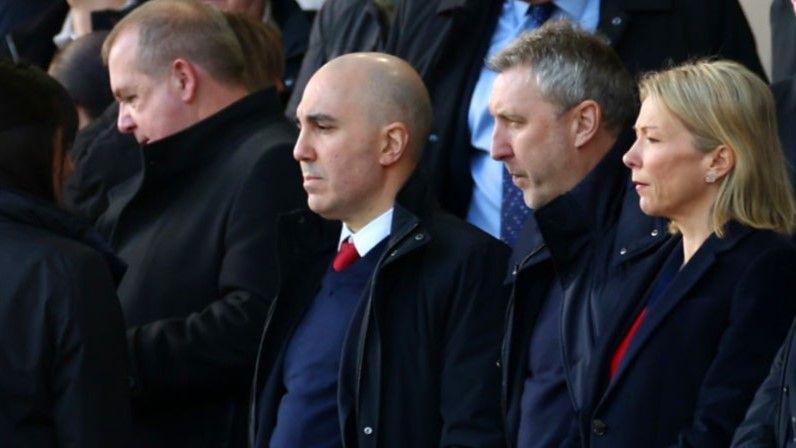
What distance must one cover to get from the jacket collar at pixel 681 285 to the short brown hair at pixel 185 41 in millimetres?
2107

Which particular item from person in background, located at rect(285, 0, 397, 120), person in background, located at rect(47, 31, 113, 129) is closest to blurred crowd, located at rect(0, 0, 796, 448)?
person in background, located at rect(285, 0, 397, 120)

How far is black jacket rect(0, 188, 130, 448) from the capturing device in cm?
531

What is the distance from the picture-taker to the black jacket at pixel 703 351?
15.9ft

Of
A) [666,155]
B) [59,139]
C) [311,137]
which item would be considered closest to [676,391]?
[666,155]

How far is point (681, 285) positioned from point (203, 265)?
5.78ft

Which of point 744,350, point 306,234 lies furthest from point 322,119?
point 744,350

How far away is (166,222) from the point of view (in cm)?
636

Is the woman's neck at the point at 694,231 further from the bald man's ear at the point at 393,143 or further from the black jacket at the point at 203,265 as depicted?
the black jacket at the point at 203,265

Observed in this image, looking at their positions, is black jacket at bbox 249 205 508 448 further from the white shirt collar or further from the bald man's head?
the bald man's head

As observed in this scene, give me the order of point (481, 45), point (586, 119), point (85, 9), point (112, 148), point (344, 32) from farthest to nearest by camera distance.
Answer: point (85, 9), point (344, 32), point (112, 148), point (481, 45), point (586, 119)

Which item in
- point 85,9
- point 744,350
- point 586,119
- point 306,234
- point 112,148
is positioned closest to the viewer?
point 744,350

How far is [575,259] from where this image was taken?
18.0 ft

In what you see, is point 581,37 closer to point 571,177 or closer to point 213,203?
point 571,177

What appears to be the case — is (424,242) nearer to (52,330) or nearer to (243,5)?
(52,330)
